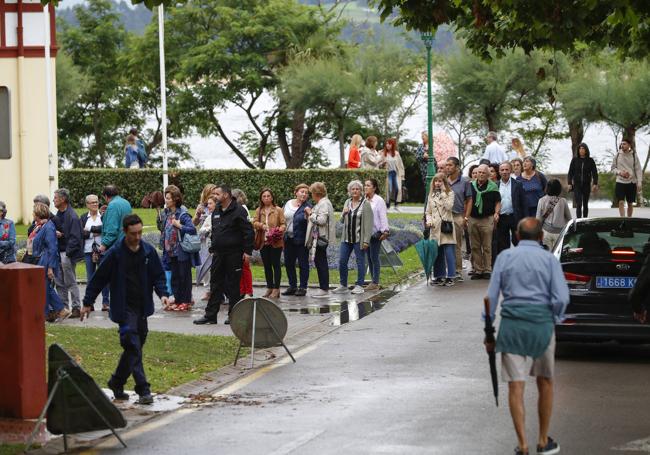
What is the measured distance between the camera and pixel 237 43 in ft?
182

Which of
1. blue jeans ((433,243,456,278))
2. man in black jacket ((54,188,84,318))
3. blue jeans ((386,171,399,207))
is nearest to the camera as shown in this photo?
man in black jacket ((54,188,84,318))

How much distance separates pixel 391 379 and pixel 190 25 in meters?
43.5

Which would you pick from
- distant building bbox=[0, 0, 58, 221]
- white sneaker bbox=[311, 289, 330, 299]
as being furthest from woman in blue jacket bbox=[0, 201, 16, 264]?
distant building bbox=[0, 0, 58, 221]

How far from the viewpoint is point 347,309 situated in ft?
65.9

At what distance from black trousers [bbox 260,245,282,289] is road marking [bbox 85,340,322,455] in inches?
194

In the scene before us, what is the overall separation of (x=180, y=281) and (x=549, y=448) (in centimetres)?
1057

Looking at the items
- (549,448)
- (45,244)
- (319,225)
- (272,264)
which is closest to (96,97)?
(272,264)

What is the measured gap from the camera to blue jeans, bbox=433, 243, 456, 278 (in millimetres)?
23047

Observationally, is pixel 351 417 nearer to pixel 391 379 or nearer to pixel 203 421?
pixel 203 421

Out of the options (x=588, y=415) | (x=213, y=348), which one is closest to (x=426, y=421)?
(x=588, y=415)

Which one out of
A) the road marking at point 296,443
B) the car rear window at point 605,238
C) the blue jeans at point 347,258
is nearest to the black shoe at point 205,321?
the blue jeans at point 347,258

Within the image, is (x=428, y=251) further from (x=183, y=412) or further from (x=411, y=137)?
(x=411, y=137)

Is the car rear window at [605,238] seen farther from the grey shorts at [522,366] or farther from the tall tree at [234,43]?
the tall tree at [234,43]

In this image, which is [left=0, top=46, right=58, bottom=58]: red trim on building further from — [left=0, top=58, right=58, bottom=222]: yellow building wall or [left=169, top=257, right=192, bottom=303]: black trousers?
[left=169, top=257, right=192, bottom=303]: black trousers
